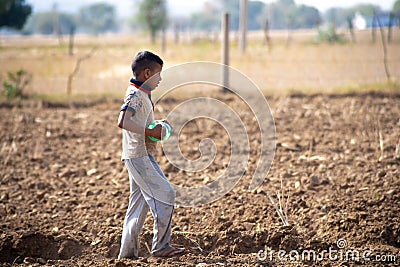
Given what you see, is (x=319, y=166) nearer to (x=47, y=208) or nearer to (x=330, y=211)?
(x=330, y=211)

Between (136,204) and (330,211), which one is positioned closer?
(136,204)

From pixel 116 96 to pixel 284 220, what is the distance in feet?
21.7

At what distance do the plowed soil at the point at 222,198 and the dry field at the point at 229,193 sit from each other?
0.04 feet

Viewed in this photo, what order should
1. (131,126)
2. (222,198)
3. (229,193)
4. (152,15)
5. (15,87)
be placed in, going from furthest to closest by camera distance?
1. (152,15)
2. (15,87)
3. (229,193)
4. (222,198)
5. (131,126)

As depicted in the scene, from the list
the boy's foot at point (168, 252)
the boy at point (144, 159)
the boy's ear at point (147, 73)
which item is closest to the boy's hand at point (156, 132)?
the boy at point (144, 159)

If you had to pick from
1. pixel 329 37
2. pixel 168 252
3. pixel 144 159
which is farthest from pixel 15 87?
pixel 329 37

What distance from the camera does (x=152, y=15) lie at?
4834 centimetres

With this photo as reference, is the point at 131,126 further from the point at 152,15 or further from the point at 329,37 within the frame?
the point at 152,15

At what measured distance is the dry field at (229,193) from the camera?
3998 millimetres

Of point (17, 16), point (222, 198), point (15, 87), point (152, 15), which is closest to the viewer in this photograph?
point (222, 198)

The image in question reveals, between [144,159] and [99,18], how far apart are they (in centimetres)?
14364

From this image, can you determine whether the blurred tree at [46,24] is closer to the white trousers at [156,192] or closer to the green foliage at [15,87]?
the green foliage at [15,87]

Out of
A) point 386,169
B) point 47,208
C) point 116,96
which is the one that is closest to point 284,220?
point 386,169

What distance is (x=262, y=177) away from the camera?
543 centimetres
